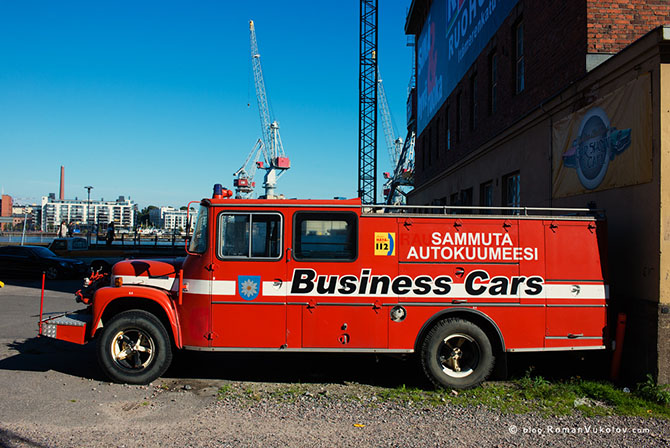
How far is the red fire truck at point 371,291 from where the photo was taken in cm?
596

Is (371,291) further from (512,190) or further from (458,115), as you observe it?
(458,115)

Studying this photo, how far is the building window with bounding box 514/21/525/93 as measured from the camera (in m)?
12.3

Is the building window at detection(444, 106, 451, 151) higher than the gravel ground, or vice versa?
the building window at detection(444, 106, 451, 151)

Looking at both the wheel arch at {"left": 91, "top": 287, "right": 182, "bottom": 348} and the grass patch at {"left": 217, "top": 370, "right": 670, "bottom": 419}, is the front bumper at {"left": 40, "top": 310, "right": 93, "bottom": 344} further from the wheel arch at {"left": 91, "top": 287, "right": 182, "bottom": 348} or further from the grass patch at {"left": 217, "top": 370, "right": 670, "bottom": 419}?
the grass patch at {"left": 217, "top": 370, "right": 670, "bottom": 419}

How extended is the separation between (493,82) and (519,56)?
6.82 feet

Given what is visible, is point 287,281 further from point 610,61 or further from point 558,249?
point 610,61

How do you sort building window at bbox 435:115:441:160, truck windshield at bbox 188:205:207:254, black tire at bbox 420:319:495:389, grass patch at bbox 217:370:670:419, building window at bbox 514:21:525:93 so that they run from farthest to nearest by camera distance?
building window at bbox 435:115:441:160 < building window at bbox 514:21:525:93 < truck windshield at bbox 188:205:207:254 < black tire at bbox 420:319:495:389 < grass patch at bbox 217:370:670:419

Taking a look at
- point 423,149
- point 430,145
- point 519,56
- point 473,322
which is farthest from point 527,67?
point 423,149

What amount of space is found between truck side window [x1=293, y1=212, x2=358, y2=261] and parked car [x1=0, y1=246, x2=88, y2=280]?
16507 mm

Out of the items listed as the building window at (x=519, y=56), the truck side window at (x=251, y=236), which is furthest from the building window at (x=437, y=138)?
the truck side window at (x=251, y=236)

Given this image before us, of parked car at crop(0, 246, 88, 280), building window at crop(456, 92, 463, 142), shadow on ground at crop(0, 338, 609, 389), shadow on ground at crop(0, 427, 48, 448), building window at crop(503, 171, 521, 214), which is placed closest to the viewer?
shadow on ground at crop(0, 427, 48, 448)

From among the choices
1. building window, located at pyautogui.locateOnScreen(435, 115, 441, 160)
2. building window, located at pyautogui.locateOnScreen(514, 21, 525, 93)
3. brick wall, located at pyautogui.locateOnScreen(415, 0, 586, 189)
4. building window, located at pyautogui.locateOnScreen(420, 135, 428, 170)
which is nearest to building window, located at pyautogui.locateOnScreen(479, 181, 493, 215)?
brick wall, located at pyautogui.locateOnScreen(415, 0, 586, 189)

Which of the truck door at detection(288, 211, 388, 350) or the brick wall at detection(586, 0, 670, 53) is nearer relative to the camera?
the truck door at detection(288, 211, 388, 350)

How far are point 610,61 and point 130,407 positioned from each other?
8.42 meters
